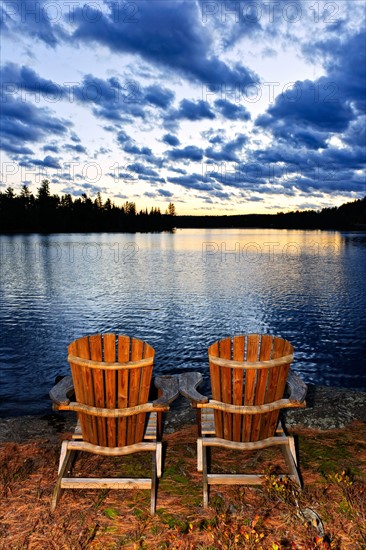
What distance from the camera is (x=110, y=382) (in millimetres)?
3934

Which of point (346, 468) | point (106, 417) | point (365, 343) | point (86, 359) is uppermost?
point (86, 359)

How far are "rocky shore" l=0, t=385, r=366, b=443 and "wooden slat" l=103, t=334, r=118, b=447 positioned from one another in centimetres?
203

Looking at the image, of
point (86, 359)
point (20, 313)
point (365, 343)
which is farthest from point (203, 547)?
point (20, 313)

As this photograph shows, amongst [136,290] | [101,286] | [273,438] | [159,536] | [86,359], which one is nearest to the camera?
[159,536]

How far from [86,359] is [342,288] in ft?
93.2

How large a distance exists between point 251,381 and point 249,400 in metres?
0.26

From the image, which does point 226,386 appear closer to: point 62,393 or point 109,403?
point 109,403

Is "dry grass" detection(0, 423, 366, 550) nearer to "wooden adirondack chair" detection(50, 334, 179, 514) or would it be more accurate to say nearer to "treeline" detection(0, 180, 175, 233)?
"wooden adirondack chair" detection(50, 334, 179, 514)

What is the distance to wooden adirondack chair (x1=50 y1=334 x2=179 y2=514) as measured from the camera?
3.92 metres

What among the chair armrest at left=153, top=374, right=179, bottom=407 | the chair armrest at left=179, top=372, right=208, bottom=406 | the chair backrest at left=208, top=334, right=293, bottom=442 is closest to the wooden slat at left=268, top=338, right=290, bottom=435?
the chair backrest at left=208, top=334, right=293, bottom=442

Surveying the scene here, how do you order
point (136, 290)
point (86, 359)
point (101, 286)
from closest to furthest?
point (86, 359) < point (136, 290) < point (101, 286)

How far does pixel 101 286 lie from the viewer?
3064 cm

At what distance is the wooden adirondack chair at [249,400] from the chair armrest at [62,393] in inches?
57.7

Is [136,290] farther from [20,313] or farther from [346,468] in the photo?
[346,468]
